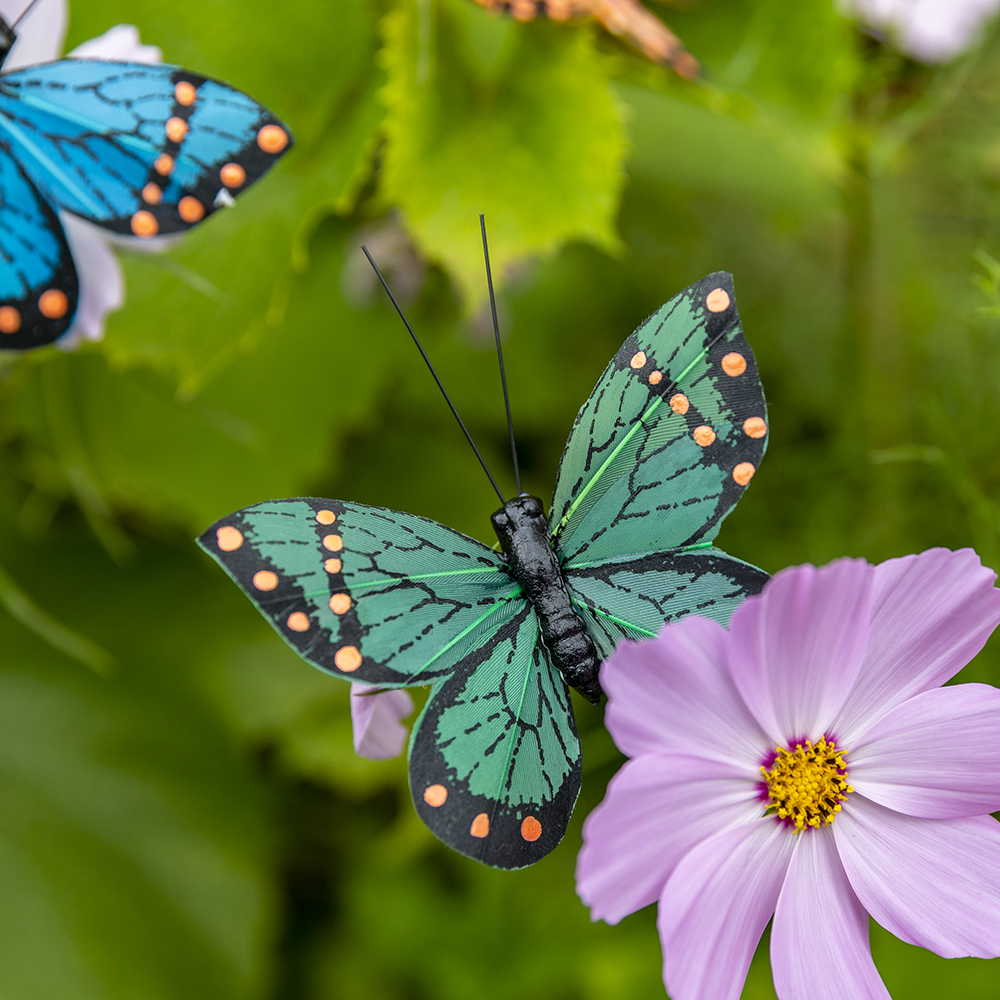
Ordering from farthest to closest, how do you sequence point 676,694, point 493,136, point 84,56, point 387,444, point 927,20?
point 387,444, point 927,20, point 493,136, point 84,56, point 676,694

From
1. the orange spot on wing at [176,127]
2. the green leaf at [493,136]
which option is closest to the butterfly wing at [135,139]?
the orange spot on wing at [176,127]

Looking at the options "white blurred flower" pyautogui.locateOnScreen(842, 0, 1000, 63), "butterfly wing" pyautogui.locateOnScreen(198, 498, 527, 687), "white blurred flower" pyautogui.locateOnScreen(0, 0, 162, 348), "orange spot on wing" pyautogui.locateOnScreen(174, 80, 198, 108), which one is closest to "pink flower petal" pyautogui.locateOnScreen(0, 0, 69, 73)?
"white blurred flower" pyautogui.locateOnScreen(0, 0, 162, 348)

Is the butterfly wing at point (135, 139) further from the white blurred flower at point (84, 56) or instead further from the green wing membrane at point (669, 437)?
the green wing membrane at point (669, 437)

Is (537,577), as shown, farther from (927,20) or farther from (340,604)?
(927,20)

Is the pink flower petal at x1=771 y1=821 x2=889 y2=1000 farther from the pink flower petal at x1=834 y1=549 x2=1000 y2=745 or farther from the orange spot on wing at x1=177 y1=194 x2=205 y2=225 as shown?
the orange spot on wing at x1=177 y1=194 x2=205 y2=225

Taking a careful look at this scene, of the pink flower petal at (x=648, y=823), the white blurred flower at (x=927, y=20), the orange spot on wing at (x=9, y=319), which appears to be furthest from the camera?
the white blurred flower at (x=927, y=20)

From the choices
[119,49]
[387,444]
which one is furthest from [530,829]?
[387,444]

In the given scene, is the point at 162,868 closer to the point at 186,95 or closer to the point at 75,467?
the point at 75,467
